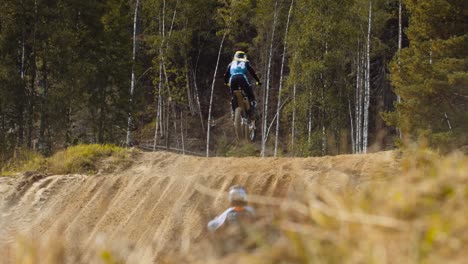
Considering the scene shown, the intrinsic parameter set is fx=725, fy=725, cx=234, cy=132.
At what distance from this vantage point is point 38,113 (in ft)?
98.2

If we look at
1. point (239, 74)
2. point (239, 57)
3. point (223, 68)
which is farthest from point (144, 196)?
point (223, 68)

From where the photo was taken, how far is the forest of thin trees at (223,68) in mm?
25047

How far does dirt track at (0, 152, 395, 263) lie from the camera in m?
12.7

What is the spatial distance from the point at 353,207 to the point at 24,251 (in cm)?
145

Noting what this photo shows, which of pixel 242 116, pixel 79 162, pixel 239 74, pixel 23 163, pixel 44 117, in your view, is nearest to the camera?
pixel 239 74

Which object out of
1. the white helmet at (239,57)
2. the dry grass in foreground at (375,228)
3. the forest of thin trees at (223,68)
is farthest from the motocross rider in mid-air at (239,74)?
the dry grass in foreground at (375,228)

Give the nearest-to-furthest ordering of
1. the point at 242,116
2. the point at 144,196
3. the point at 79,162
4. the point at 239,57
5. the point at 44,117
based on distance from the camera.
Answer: the point at 144,196 < the point at 239,57 < the point at 242,116 < the point at 79,162 < the point at 44,117

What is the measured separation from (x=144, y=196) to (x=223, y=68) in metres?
41.4

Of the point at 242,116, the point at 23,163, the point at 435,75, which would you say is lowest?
the point at 23,163

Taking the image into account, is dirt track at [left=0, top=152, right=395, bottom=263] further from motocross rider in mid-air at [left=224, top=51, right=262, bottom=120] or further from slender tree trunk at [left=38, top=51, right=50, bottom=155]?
slender tree trunk at [left=38, top=51, right=50, bottom=155]

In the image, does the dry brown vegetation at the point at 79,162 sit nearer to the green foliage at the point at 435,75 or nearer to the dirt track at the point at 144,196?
the dirt track at the point at 144,196

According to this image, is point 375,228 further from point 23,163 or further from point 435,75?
point 435,75

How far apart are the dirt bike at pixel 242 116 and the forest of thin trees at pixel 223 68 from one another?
2.75m

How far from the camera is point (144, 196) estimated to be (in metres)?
14.4
